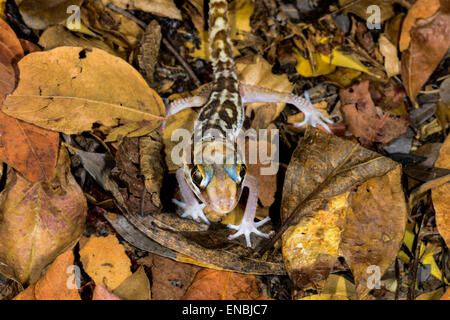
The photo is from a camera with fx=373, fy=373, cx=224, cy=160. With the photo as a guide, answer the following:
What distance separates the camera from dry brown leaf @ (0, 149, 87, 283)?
10.5 ft

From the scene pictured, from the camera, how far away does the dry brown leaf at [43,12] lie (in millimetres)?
3758

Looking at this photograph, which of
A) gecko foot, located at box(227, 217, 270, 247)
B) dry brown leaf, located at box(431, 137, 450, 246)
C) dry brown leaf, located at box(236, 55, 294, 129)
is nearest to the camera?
dry brown leaf, located at box(431, 137, 450, 246)

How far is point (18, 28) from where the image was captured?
152 inches

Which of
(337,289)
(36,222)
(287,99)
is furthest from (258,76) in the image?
(36,222)

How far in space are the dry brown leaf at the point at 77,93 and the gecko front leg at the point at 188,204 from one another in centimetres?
66

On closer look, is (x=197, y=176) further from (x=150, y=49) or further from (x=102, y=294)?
(x=150, y=49)

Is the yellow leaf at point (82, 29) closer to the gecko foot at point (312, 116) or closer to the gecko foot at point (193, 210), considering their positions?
the gecko foot at point (193, 210)

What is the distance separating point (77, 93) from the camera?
3359mm

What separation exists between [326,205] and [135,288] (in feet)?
6.24

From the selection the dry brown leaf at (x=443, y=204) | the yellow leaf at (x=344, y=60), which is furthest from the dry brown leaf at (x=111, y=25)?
the dry brown leaf at (x=443, y=204)

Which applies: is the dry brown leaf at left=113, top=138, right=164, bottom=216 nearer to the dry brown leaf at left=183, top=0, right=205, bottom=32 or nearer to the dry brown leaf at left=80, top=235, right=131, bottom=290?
the dry brown leaf at left=80, top=235, right=131, bottom=290

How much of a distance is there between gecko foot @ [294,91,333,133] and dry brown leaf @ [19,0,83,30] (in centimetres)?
274

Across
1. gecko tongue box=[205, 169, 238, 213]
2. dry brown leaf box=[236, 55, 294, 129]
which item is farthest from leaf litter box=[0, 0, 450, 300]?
gecko tongue box=[205, 169, 238, 213]
